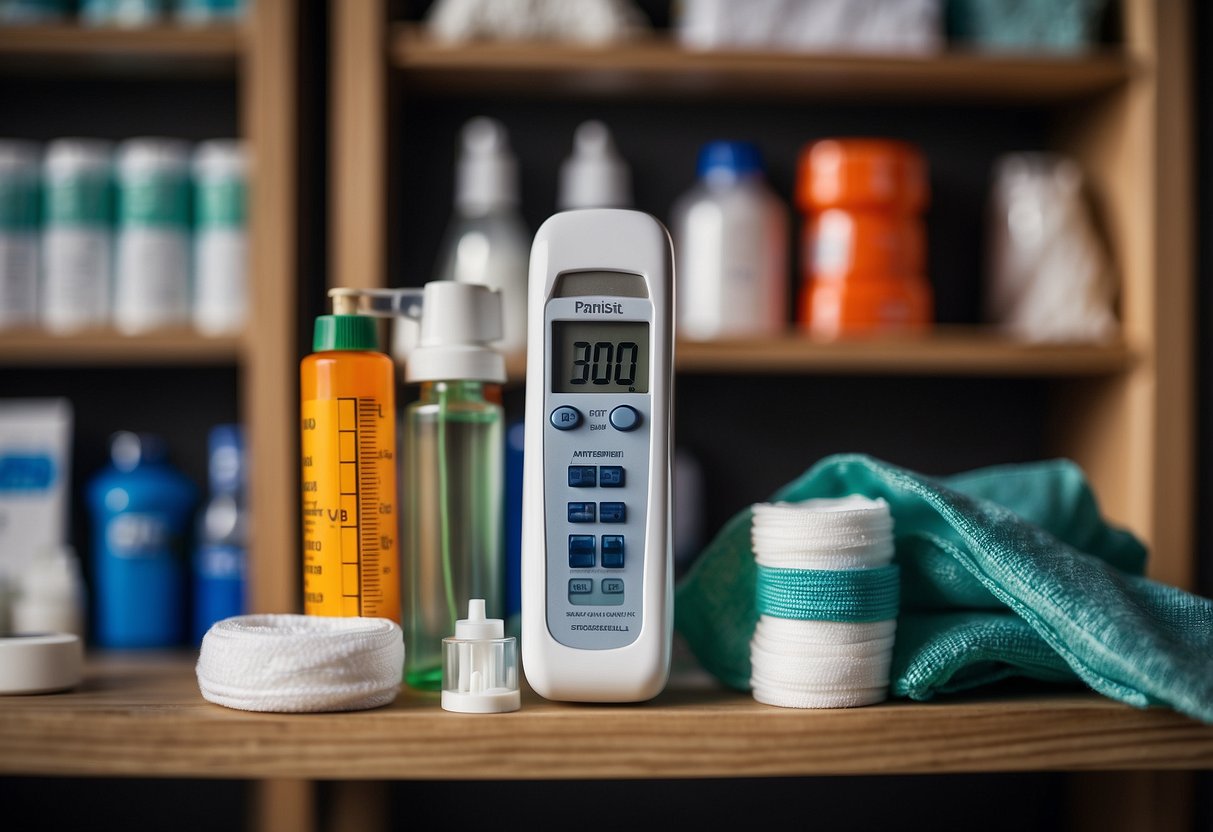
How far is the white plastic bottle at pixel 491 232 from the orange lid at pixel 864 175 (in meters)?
0.32

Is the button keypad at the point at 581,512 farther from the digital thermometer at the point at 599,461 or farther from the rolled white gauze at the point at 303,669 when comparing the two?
the rolled white gauze at the point at 303,669

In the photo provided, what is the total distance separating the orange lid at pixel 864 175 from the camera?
1068 mm

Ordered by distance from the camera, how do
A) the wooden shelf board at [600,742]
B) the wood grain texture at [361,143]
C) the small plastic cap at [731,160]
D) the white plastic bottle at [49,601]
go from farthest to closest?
the small plastic cap at [731,160]
the wood grain texture at [361,143]
the white plastic bottle at [49,601]
the wooden shelf board at [600,742]

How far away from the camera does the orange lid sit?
107 cm

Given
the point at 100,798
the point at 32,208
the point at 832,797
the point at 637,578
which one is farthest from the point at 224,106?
the point at 832,797

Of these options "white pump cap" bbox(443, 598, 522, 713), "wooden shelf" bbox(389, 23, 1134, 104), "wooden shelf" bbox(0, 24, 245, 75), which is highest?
"wooden shelf" bbox(0, 24, 245, 75)

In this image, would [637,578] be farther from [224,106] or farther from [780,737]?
[224,106]

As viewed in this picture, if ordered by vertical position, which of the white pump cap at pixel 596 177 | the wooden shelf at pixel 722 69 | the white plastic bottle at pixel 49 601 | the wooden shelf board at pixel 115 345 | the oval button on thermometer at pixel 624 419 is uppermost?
the wooden shelf at pixel 722 69

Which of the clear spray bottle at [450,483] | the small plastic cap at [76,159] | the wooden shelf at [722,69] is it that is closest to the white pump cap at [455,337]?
the clear spray bottle at [450,483]

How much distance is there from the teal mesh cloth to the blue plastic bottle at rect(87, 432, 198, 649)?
674mm

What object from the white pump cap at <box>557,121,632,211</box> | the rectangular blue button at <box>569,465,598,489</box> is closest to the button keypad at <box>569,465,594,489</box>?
the rectangular blue button at <box>569,465,598,489</box>

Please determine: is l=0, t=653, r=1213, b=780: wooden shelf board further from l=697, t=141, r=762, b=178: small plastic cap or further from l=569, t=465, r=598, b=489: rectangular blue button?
l=697, t=141, r=762, b=178: small plastic cap

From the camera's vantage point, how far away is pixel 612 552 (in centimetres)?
51

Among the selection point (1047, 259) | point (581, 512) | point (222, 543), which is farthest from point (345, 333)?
point (1047, 259)
